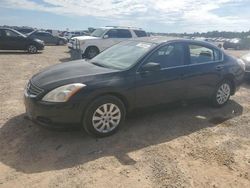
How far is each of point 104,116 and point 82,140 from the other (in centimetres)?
52

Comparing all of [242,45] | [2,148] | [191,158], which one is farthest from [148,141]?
[242,45]

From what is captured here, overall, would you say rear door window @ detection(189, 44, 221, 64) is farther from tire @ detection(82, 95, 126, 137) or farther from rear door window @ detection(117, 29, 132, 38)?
rear door window @ detection(117, 29, 132, 38)

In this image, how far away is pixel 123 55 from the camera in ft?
18.2

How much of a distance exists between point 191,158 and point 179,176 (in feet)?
1.89

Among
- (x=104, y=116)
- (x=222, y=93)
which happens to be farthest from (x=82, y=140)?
(x=222, y=93)

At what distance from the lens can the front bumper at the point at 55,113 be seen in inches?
170

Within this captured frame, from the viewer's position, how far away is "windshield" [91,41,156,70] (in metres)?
5.21

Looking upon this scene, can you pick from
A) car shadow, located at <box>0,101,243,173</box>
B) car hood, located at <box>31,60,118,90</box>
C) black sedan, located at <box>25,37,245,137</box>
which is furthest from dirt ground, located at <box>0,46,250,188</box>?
car hood, located at <box>31,60,118,90</box>

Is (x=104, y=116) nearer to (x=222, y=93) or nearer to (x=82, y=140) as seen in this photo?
(x=82, y=140)

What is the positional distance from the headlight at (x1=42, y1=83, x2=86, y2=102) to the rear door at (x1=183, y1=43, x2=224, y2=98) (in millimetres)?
2317

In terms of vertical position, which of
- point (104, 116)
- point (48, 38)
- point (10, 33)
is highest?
point (10, 33)

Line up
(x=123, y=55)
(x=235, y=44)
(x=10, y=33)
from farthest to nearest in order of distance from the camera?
(x=235, y=44) < (x=10, y=33) < (x=123, y=55)

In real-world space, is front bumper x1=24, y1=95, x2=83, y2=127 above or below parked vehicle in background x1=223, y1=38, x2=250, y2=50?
below

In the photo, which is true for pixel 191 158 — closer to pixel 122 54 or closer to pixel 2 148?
pixel 122 54
